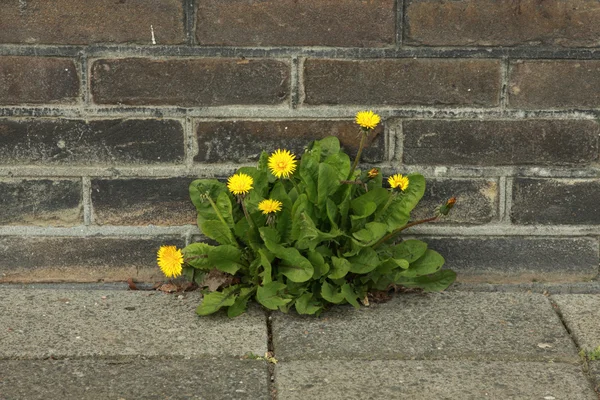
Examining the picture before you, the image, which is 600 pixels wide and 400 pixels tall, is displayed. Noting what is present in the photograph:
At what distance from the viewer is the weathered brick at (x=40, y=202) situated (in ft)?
8.18

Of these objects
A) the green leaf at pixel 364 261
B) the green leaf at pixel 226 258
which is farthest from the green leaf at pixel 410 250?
the green leaf at pixel 226 258

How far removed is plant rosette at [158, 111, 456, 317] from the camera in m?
2.29

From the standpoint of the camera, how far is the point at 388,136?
8.20ft

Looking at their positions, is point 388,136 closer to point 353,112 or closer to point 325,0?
point 353,112

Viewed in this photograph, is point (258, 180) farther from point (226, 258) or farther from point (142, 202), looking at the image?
point (142, 202)

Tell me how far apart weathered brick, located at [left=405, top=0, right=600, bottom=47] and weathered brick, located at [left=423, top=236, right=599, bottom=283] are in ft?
1.87

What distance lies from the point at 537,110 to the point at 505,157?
0.16 meters

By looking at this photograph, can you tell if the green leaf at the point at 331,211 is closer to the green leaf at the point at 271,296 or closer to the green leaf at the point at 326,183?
the green leaf at the point at 326,183

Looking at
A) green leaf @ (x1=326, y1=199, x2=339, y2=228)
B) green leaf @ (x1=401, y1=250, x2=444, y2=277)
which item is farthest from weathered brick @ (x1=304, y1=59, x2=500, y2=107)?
green leaf @ (x1=401, y1=250, x2=444, y2=277)

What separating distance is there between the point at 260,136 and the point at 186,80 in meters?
0.26

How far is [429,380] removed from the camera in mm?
1999

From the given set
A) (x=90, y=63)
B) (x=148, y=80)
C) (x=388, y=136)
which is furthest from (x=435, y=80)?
(x=90, y=63)

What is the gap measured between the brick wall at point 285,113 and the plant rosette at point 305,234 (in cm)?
13

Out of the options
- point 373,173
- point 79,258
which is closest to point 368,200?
point 373,173
